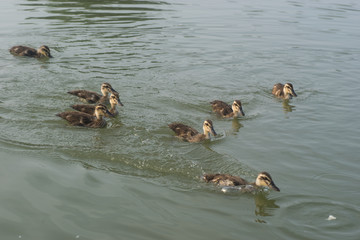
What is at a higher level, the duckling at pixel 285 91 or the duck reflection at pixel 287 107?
the duckling at pixel 285 91

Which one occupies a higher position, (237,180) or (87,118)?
(87,118)

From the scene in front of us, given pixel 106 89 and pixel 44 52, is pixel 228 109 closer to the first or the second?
pixel 106 89

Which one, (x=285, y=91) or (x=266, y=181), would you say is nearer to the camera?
(x=266, y=181)

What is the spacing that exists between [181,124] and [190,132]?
9.6 inches

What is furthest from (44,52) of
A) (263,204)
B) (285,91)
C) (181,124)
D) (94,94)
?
(263,204)

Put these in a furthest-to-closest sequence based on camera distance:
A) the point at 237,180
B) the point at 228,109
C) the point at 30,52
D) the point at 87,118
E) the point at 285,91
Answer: the point at 30,52, the point at 285,91, the point at 228,109, the point at 87,118, the point at 237,180

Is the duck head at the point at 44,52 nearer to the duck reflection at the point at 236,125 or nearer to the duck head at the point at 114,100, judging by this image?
the duck head at the point at 114,100

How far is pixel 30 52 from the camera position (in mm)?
12625

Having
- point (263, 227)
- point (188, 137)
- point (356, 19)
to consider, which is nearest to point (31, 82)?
point (188, 137)

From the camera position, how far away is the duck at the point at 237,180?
647cm

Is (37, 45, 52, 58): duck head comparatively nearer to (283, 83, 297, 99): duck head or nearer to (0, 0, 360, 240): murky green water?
(0, 0, 360, 240): murky green water

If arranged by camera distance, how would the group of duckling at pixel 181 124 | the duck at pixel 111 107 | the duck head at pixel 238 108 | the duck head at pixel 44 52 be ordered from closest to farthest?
the group of duckling at pixel 181 124, the duck at pixel 111 107, the duck head at pixel 238 108, the duck head at pixel 44 52

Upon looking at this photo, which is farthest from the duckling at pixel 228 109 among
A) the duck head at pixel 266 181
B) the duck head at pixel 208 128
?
the duck head at pixel 266 181

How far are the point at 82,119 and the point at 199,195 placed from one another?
313 cm
